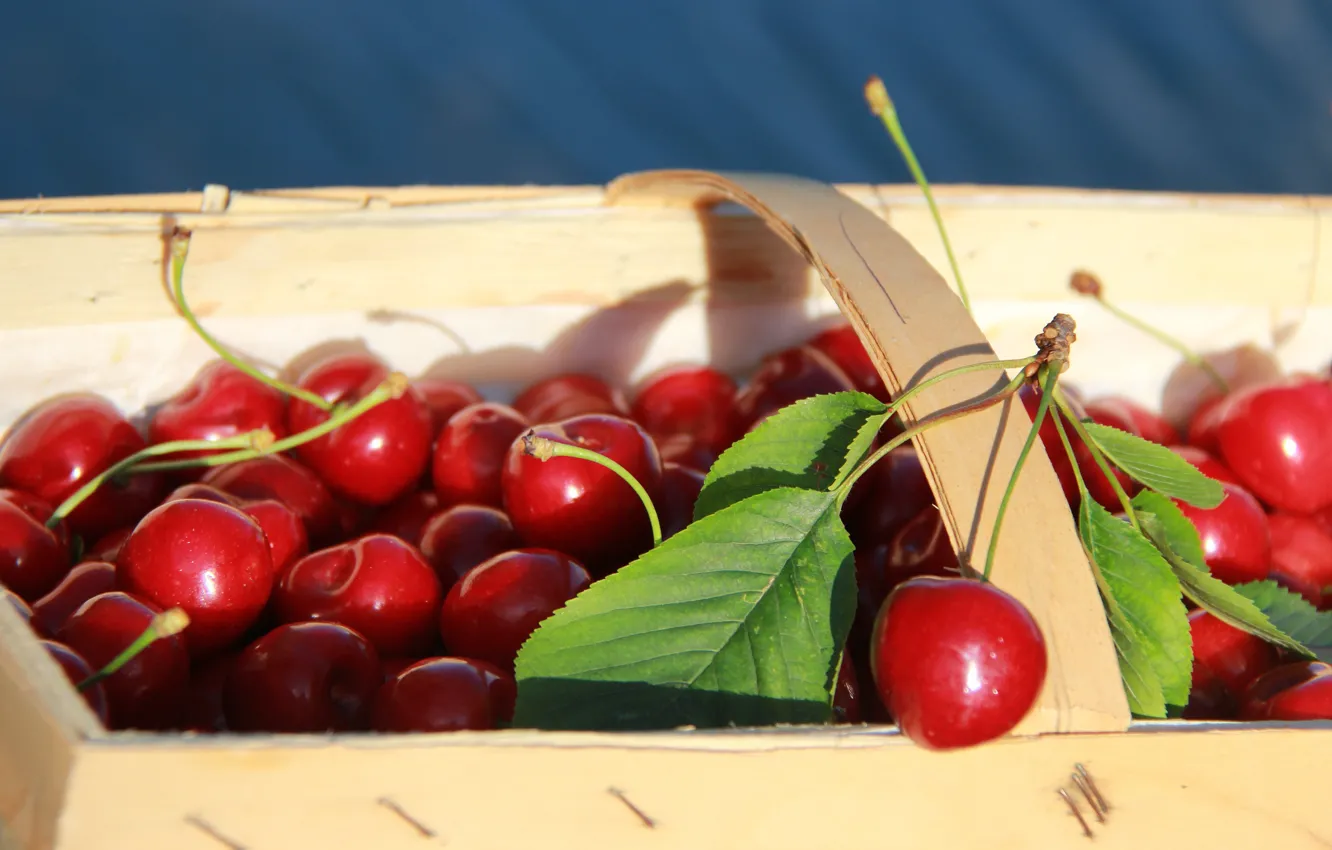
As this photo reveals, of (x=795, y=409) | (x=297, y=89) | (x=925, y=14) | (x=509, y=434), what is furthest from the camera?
(x=925, y=14)

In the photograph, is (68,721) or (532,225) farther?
(532,225)

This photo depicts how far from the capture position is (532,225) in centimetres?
107

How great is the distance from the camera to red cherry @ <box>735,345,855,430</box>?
1.03 m

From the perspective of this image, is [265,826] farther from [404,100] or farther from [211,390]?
[404,100]

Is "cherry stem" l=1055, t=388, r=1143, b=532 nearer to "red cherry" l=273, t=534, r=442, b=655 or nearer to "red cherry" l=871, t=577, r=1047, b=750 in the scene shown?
"red cherry" l=871, t=577, r=1047, b=750

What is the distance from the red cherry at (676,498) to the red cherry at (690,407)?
0.35 feet

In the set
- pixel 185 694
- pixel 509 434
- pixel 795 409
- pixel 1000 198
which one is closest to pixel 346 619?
pixel 185 694

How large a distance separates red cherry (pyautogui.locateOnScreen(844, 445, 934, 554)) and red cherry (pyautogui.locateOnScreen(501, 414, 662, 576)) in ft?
0.54

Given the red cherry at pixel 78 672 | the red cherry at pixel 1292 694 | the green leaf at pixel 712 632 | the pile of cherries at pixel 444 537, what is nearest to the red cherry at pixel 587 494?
the pile of cherries at pixel 444 537

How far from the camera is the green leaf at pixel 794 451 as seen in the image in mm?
699

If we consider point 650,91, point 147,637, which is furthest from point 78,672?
point 650,91

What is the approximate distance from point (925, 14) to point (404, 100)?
107 centimetres

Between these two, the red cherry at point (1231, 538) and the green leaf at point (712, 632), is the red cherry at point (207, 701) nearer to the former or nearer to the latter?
the green leaf at point (712, 632)

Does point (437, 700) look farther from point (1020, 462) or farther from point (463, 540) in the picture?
point (1020, 462)
